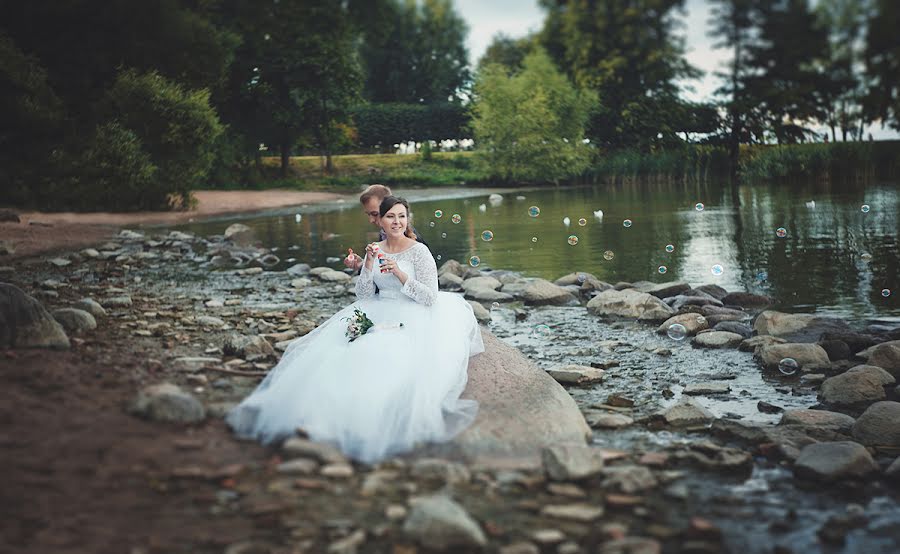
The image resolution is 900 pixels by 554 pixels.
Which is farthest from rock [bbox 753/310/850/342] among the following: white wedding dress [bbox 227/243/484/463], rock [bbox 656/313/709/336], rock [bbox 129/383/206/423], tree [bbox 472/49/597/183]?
tree [bbox 472/49/597/183]

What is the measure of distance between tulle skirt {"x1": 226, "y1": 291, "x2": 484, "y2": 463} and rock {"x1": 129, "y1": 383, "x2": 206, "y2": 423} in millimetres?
240

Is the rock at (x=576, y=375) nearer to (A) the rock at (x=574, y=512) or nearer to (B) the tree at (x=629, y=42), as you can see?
(A) the rock at (x=574, y=512)

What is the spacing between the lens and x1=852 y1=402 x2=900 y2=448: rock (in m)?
6.00

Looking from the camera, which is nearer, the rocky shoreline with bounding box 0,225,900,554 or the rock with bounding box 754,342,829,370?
the rocky shoreline with bounding box 0,225,900,554

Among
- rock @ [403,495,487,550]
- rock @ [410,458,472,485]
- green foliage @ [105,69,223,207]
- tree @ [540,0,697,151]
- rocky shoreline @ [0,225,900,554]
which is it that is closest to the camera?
rock @ [403,495,487,550]

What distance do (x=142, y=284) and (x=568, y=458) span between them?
35.6 ft

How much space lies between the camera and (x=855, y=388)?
7.23 metres

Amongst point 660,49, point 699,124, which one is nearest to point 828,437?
point 660,49

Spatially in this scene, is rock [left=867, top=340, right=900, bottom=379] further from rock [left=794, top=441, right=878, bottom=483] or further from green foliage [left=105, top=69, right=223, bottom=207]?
green foliage [left=105, top=69, right=223, bottom=207]

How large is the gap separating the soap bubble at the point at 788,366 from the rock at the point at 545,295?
463cm

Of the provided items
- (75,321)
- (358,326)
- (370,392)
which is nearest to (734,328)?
(358,326)

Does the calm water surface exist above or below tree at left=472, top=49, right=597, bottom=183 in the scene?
below

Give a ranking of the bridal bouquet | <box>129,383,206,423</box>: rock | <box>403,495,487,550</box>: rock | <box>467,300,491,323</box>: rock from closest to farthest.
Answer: <box>403,495,487,550</box>: rock
<box>129,383,206,423</box>: rock
the bridal bouquet
<box>467,300,491,323</box>: rock

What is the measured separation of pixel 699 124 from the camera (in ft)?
→ 58.1
